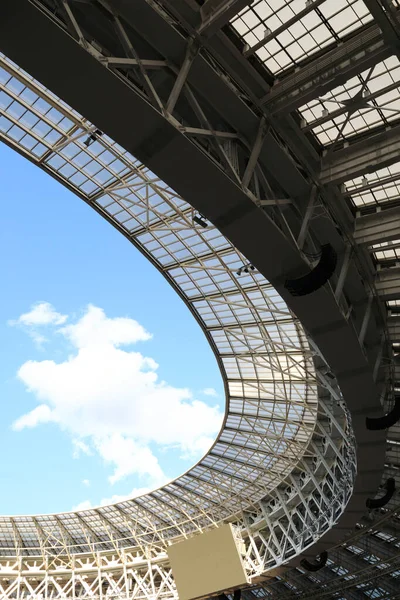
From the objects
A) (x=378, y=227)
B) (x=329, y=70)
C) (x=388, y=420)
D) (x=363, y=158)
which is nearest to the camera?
(x=329, y=70)

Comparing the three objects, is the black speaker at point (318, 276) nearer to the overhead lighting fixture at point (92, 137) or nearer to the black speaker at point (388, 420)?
the black speaker at point (388, 420)

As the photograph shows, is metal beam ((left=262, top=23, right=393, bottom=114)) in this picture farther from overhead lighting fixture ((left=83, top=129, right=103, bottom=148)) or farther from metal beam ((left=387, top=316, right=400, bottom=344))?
metal beam ((left=387, top=316, right=400, bottom=344))

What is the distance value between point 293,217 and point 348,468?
58.6ft

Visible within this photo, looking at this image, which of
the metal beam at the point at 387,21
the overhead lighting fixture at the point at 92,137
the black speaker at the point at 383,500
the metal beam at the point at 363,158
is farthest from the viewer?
the black speaker at the point at 383,500

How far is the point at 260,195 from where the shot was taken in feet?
54.4

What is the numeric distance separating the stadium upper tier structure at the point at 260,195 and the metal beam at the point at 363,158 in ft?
0.21

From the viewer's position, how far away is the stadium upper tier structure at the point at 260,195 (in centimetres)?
1177

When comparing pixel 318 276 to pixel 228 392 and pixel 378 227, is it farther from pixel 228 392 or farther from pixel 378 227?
pixel 228 392

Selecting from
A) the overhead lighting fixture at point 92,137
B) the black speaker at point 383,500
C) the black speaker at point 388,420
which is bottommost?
the black speaker at point 383,500

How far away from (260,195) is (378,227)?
4257mm

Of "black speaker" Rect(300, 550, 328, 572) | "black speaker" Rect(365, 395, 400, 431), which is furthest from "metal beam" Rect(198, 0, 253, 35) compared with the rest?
"black speaker" Rect(300, 550, 328, 572)

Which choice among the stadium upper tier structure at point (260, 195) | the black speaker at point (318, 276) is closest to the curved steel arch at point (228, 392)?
the stadium upper tier structure at point (260, 195)

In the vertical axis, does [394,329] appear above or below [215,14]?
below

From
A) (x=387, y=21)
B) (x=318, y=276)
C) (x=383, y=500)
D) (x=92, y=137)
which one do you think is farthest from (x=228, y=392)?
(x=387, y=21)
